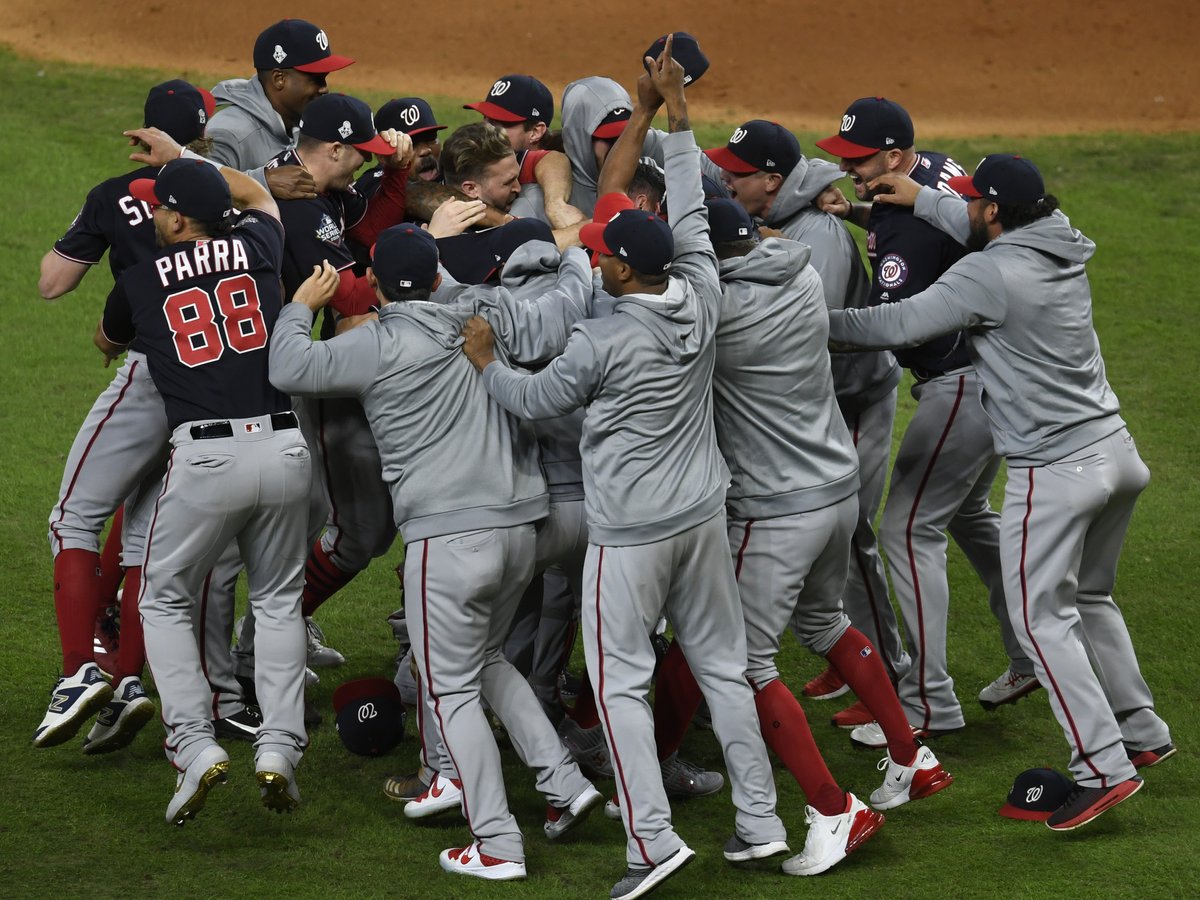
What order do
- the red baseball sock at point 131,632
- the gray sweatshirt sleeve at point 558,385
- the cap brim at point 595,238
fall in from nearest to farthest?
1. the gray sweatshirt sleeve at point 558,385
2. the cap brim at point 595,238
3. the red baseball sock at point 131,632

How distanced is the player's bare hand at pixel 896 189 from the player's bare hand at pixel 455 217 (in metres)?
1.36

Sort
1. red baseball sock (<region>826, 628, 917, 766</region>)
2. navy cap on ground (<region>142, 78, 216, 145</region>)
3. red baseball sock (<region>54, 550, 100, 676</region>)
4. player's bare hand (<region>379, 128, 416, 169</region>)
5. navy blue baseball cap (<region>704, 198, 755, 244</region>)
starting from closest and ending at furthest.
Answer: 1. navy blue baseball cap (<region>704, 198, 755, 244</region>)
2. red baseball sock (<region>826, 628, 917, 766</region>)
3. red baseball sock (<region>54, 550, 100, 676</region>)
4. navy cap on ground (<region>142, 78, 216, 145</region>)
5. player's bare hand (<region>379, 128, 416, 169</region>)

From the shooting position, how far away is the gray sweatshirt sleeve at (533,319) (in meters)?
4.50

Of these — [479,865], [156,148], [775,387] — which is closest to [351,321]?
[156,148]

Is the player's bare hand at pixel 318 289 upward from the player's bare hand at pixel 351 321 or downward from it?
upward

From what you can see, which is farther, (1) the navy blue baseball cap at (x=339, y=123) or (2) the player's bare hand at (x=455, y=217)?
(1) the navy blue baseball cap at (x=339, y=123)

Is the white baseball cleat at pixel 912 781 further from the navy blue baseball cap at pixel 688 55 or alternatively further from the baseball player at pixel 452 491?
the navy blue baseball cap at pixel 688 55

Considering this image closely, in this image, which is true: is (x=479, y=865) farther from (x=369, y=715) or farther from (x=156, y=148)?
(x=156, y=148)

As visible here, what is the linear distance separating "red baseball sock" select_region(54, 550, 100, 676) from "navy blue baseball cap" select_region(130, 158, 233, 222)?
4.29 feet

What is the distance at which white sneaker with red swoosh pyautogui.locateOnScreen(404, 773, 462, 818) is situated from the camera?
4695mm

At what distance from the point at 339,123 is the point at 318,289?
67 centimetres

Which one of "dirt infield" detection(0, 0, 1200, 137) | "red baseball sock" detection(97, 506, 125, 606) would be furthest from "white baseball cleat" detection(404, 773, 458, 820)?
"dirt infield" detection(0, 0, 1200, 137)

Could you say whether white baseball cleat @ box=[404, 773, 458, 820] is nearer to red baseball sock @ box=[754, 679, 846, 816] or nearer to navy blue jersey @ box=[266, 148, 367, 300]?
red baseball sock @ box=[754, 679, 846, 816]

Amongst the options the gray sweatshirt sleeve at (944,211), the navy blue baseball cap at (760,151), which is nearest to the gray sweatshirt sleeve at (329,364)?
the navy blue baseball cap at (760,151)
